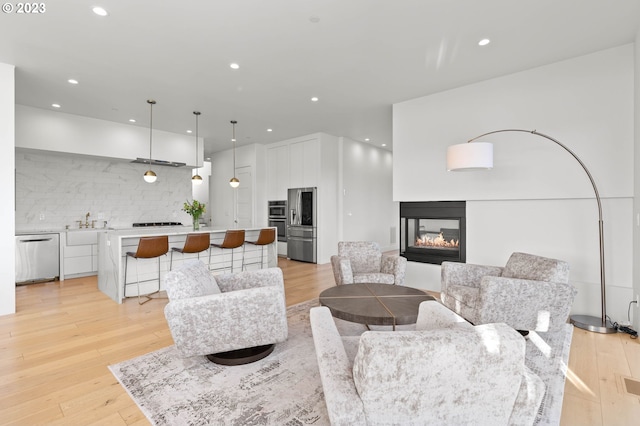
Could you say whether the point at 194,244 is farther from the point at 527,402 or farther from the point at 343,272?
the point at 527,402

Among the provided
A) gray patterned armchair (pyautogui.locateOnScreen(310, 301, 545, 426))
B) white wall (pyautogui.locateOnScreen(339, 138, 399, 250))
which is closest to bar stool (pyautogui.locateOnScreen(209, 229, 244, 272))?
white wall (pyautogui.locateOnScreen(339, 138, 399, 250))

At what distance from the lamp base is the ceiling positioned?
9.46ft

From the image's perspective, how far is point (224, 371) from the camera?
241 centimetres

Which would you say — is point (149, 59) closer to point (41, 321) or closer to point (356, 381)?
point (41, 321)

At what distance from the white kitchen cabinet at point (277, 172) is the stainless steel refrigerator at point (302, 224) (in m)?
0.34

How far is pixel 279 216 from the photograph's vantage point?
8008mm

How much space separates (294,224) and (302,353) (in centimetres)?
499

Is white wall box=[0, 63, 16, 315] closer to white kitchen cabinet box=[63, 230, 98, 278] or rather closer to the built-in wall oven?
white kitchen cabinet box=[63, 230, 98, 278]

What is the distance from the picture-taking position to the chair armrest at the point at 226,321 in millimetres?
2279

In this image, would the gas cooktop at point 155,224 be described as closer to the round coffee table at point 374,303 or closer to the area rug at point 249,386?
the area rug at point 249,386

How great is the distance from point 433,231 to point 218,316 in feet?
12.2

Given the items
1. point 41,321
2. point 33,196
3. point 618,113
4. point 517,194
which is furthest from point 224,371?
point 33,196

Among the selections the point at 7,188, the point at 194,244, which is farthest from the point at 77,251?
the point at 194,244

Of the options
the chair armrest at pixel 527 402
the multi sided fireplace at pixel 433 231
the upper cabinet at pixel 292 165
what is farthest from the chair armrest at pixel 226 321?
the upper cabinet at pixel 292 165
